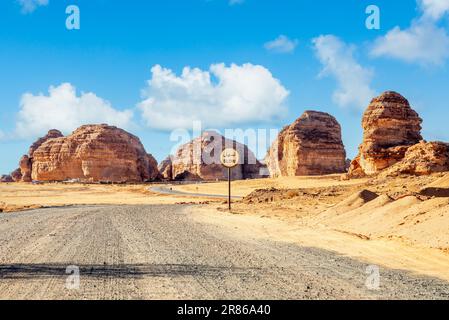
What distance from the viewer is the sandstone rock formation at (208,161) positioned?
396 ft

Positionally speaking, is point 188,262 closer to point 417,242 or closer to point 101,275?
point 101,275

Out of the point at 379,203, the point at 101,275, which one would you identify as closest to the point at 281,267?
the point at 101,275

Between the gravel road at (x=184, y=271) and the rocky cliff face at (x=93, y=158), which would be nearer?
the gravel road at (x=184, y=271)

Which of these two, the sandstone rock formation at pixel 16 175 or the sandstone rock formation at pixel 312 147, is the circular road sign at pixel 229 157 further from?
Result: the sandstone rock formation at pixel 16 175

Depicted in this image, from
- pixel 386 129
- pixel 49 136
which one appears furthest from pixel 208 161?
pixel 386 129

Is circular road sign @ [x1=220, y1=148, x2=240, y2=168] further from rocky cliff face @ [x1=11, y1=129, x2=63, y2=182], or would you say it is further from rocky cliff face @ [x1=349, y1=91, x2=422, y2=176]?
rocky cliff face @ [x1=11, y1=129, x2=63, y2=182]

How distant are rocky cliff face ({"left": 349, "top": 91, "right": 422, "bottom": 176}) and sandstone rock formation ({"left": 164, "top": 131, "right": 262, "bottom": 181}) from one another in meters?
66.9

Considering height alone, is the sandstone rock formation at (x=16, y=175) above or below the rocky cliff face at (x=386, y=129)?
below

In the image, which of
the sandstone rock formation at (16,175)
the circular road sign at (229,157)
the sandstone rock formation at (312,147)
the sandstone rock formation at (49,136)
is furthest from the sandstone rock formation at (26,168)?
the circular road sign at (229,157)

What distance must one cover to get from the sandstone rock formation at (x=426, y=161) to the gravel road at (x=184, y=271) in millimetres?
30754

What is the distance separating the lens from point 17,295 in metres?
6.55

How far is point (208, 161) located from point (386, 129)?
73.0 m

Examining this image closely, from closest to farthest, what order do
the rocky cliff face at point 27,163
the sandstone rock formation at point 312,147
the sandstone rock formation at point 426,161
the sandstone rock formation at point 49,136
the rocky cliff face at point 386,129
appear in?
the sandstone rock formation at point 426,161, the rocky cliff face at point 386,129, the sandstone rock formation at point 312,147, the rocky cliff face at point 27,163, the sandstone rock formation at point 49,136
